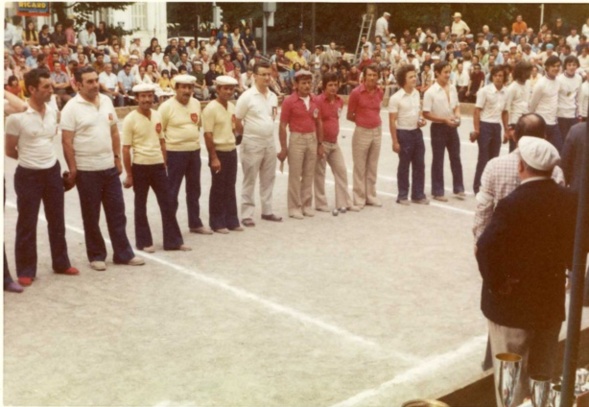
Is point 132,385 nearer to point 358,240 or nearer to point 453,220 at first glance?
point 358,240

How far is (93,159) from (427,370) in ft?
11.0

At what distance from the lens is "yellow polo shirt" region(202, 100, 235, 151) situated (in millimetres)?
8938

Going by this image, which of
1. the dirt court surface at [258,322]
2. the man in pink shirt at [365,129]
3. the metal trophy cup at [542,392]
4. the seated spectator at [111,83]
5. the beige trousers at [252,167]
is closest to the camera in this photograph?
the metal trophy cup at [542,392]

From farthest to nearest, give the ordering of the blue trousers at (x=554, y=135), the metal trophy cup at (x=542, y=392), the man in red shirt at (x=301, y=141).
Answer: the blue trousers at (x=554, y=135) → the man in red shirt at (x=301, y=141) → the metal trophy cup at (x=542, y=392)

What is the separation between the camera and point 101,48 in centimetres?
2241

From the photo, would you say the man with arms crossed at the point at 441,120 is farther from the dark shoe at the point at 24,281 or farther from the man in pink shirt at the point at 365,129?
the dark shoe at the point at 24,281

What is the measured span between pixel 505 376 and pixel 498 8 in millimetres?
27570

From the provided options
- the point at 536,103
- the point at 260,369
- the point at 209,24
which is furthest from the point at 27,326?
the point at 209,24

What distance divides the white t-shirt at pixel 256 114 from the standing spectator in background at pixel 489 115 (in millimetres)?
2781

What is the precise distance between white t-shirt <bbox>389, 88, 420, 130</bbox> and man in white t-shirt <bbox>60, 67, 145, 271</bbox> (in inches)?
152

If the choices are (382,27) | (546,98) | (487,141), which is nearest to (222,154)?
(487,141)

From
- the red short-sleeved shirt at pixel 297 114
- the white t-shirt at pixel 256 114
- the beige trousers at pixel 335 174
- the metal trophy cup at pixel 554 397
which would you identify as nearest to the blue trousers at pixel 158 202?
the white t-shirt at pixel 256 114

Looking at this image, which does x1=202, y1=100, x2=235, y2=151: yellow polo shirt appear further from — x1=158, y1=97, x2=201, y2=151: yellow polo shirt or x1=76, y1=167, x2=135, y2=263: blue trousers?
x1=76, y1=167, x2=135, y2=263: blue trousers

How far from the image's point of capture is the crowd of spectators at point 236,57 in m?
20.7
